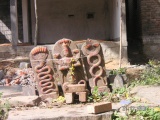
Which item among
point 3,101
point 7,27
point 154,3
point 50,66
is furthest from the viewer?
point 7,27

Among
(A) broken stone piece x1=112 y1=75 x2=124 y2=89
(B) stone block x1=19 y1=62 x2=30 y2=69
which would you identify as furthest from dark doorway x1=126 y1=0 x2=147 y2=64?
(A) broken stone piece x1=112 y1=75 x2=124 y2=89

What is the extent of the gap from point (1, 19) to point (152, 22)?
561 cm

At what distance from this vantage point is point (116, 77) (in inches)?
292

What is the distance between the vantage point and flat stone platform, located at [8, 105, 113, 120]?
5.21 m

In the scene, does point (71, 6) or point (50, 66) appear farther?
point (71, 6)

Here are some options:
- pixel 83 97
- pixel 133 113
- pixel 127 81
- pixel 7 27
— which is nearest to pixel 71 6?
pixel 7 27

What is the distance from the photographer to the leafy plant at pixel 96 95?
6.75 metres

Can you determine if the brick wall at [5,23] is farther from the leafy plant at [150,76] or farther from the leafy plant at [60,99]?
the leafy plant at [60,99]

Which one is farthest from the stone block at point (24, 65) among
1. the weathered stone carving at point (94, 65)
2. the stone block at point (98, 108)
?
the stone block at point (98, 108)

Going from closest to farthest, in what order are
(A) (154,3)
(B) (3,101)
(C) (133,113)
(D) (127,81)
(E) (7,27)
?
(C) (133,113), (B) (3,101), (D) (127,81), (A) (154,3), (E) (7,27)

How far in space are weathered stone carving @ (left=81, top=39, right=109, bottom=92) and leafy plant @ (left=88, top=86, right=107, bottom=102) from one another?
0.18 m

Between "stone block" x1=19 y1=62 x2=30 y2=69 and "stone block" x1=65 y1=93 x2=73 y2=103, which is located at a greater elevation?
"stone block" x1=19 y1=62 x2=30 y2=69

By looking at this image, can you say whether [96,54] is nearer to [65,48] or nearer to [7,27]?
[65,48]

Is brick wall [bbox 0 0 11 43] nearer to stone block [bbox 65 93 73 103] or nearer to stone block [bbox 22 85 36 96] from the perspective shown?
stone block [bbox 22 85 36 96]
